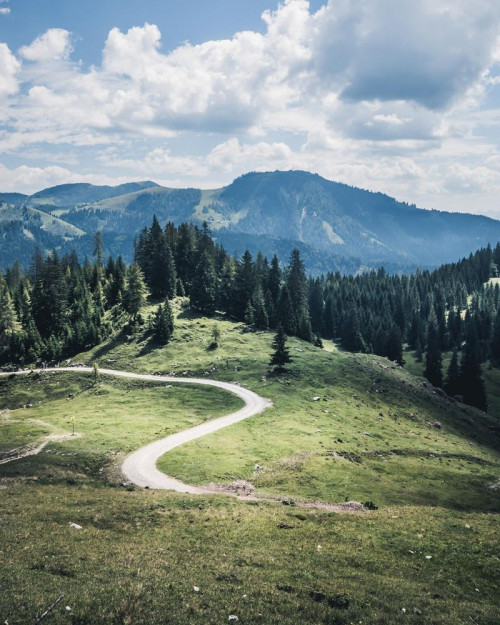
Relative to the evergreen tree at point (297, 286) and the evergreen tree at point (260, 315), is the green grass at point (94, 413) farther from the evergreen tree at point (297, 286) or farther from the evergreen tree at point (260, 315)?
the evergreen tree at point (297, 286)

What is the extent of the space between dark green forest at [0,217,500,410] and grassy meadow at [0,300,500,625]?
88.9ft

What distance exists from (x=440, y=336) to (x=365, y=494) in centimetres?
14819

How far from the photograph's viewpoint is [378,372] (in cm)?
8906

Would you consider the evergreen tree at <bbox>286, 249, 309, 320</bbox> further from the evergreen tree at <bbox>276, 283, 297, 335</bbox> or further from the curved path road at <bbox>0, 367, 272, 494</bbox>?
the curved path road at <bbox>0, 367, 272, 494</bbox>

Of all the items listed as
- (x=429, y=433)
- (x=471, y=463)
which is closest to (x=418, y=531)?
(x=471, y=463)

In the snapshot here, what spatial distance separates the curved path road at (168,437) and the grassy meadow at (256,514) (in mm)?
1580

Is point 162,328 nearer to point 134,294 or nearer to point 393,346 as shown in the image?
point 134,294

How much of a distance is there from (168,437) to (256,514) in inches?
982

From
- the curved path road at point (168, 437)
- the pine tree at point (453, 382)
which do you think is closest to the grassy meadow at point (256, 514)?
the curved path road at point (168, 437)

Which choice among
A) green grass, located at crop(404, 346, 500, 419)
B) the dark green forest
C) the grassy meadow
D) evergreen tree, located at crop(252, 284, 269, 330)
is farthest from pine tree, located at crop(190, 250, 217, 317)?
green grass, located at crop(404, 346, 500, 419)

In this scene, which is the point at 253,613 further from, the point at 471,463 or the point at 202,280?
the point at 202,280

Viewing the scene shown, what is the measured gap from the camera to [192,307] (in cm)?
12038

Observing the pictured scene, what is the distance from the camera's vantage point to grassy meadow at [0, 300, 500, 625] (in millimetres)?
17219

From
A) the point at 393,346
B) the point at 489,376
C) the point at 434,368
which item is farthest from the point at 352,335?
the point at 489,376
